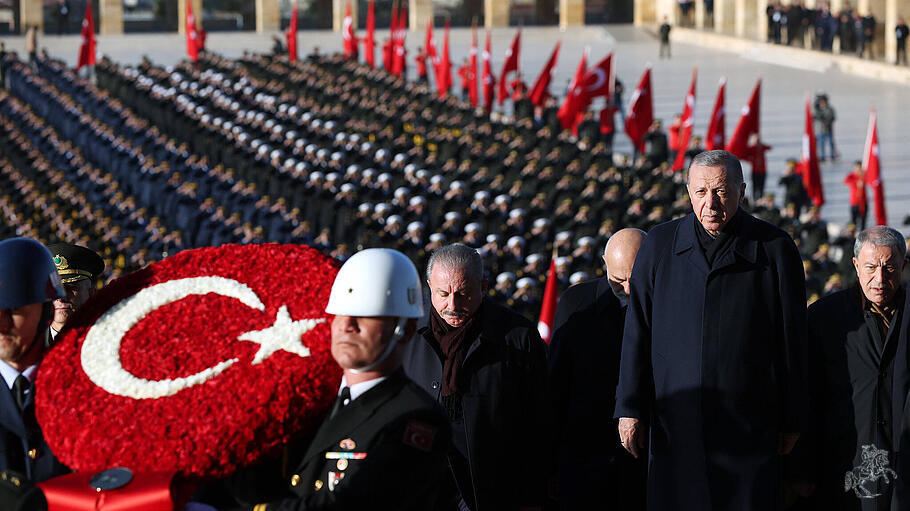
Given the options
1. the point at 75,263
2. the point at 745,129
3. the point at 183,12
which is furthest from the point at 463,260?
the point at 183,12

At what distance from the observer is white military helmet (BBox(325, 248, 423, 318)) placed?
2.69m

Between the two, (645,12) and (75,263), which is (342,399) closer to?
(75,263)

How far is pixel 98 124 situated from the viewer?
27.8m

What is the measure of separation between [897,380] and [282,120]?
917 inches

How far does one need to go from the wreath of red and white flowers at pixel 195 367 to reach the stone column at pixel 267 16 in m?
52.8

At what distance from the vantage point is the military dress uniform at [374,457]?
2.66 metres

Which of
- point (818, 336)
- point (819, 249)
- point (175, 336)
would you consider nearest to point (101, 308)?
point (175, 336)

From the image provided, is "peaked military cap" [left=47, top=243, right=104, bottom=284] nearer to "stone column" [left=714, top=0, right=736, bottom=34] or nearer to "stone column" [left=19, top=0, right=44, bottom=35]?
"stone column" [left=714, top=0, right=736, bottom=34]

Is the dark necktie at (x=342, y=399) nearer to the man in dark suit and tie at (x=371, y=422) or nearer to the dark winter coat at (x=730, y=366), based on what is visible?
the man in dark suit and tie at (x=371, y=422)

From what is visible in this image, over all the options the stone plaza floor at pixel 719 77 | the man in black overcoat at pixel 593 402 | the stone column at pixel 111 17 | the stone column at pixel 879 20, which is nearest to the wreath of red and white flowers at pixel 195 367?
the man in black overcoat at pixel 593 402

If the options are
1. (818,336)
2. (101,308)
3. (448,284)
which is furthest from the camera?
(818,336)

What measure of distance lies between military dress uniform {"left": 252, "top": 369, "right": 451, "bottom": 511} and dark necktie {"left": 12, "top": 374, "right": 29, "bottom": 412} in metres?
0.58

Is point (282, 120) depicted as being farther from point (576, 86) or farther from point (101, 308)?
point (101, 308)

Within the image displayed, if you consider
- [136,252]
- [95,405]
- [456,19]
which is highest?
[456,19]
